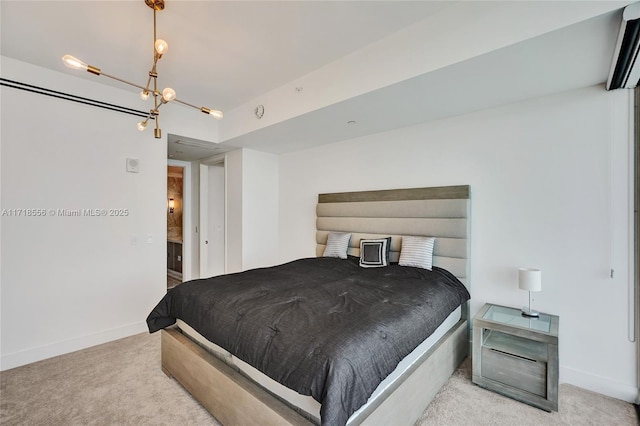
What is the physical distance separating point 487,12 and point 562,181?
154 centimetres

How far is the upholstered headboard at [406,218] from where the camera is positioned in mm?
2818

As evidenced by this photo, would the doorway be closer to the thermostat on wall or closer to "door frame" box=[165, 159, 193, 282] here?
"door frame" box=[165, 159, 193, 282]

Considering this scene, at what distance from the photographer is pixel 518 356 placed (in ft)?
6.87

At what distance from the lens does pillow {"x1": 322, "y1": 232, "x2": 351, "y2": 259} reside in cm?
361

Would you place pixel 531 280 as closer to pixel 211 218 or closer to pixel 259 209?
pixel 259 209

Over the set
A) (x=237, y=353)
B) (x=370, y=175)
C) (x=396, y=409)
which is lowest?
(x=396, y=409)

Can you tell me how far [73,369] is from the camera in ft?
8.23

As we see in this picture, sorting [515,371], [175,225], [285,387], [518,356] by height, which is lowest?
[515,371]

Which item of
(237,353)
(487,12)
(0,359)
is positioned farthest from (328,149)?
(0,359)

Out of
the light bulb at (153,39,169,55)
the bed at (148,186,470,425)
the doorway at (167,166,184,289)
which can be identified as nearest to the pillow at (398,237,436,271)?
the bed at (148,186,470,425)

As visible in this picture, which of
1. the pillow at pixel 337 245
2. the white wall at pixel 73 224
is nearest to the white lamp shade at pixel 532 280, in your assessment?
the pillow at pixel 337 245

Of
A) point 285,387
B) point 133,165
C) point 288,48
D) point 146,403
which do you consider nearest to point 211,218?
point 133,165

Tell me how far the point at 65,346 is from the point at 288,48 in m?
3.62

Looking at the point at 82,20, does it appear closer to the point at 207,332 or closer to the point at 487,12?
the point at 207,332
